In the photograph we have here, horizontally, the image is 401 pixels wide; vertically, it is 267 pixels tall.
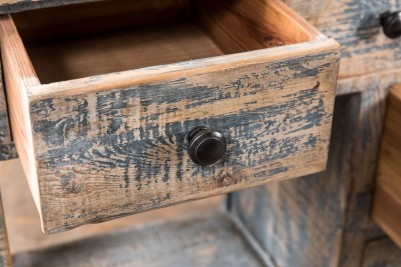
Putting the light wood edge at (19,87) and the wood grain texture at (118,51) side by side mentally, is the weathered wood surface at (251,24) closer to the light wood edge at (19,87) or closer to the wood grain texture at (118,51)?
the wood grain texture at (118,51)

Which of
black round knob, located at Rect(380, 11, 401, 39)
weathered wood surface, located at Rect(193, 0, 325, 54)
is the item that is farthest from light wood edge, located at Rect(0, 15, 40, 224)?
black round knob, located at Rect(380, 11, 401, 39)

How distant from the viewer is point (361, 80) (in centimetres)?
96

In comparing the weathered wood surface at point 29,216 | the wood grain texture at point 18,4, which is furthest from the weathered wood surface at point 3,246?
the weathered wood surface at point 29,216

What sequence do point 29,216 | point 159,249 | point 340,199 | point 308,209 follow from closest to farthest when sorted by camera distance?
point 340,199
point 308,209
point 159,249
point 29,216

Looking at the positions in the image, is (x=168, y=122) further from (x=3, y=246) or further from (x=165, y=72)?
(x=3, y=246)

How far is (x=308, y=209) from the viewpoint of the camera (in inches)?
45.7

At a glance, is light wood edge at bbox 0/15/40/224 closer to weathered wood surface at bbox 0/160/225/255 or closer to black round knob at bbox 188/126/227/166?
black round knob at bbox 188/126/227/166

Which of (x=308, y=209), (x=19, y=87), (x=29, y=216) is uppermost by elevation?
(x=19, y=87)

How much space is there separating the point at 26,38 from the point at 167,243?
51cm

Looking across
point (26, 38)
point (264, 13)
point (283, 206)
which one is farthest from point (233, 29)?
point (283, 206)

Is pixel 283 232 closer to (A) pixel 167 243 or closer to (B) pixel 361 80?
(A) pixel 167 243

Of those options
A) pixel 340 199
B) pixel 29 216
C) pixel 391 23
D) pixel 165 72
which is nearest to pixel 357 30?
pixel 391 23

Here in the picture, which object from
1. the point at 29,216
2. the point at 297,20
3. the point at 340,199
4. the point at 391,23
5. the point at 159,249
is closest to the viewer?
the point at 297,20

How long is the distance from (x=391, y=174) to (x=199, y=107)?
0.41m
